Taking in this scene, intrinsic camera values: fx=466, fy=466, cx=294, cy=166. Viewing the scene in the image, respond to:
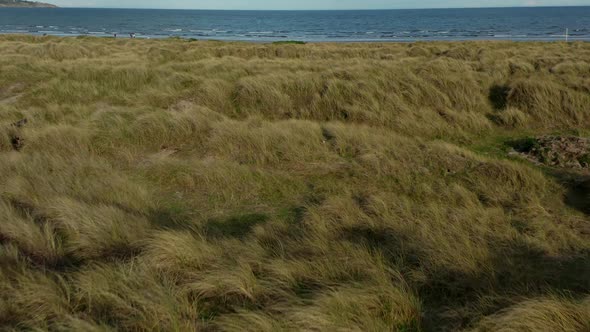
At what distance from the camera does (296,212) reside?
5.48 metres

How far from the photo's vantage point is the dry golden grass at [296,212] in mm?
3285

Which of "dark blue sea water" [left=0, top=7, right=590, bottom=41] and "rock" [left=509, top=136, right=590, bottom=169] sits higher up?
"dark blue sea water" [left=0, top=7, right=590, bottom=41]

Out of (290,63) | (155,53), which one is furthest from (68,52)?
(290,63)

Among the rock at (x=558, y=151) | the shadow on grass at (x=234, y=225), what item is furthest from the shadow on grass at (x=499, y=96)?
the shadow on grass at (x=234, y=225)

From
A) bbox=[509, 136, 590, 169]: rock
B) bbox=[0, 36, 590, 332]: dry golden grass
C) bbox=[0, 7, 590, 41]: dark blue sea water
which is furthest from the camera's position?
bbox=[0, 7, 590, 41]: dark blue sea water

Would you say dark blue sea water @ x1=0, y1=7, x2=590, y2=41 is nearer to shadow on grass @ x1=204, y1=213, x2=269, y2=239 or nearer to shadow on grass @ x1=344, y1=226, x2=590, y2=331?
shadow on grass @ x1=344, y1=226, x2=590, y2=331

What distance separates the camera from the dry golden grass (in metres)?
3.29

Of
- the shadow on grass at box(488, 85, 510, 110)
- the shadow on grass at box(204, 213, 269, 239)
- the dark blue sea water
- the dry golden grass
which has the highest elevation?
the dark blue sea water

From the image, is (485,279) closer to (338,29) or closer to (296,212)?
(296,212)

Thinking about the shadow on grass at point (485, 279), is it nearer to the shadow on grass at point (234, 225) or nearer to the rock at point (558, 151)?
the shadow on grass at point (234, 225)

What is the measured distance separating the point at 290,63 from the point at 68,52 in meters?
11.9

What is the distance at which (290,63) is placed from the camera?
15672 mm

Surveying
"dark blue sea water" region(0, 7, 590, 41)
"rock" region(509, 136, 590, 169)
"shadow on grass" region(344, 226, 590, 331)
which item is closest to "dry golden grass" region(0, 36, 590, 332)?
"shadow on grass" region(344, 226, 590, 331)

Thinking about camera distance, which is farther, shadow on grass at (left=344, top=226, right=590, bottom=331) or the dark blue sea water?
the dark blue sea water
